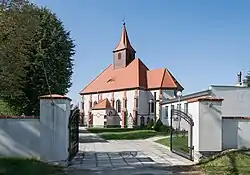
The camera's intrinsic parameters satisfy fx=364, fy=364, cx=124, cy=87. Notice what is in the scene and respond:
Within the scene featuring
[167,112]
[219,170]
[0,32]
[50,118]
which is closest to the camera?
[219,170]

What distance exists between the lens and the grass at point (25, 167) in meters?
10.2

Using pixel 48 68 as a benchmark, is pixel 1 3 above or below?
above

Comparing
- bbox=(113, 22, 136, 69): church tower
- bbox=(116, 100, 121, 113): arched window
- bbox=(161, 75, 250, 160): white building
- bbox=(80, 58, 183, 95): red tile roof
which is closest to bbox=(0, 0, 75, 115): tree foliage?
bbox=(161, 75, 250, 160): white building

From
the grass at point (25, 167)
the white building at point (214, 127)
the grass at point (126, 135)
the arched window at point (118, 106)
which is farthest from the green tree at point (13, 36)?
the arched window at point (118, 106)

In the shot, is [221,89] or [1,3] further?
[221,89]

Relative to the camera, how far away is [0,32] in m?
15.9

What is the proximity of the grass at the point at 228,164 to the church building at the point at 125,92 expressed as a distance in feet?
154

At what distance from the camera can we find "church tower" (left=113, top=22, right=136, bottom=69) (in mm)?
74625

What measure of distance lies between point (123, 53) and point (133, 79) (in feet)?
27.4

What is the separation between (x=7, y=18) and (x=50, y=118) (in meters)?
6.20

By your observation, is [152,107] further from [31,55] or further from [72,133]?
[72,133]

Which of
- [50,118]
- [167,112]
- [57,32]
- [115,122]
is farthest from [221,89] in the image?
[115,122]

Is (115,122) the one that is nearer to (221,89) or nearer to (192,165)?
(221,89)

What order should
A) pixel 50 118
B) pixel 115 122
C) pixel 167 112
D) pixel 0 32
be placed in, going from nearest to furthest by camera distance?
pixel 50 118 → pixel 0 32 → pixel 167 112 → pixel 115 122
